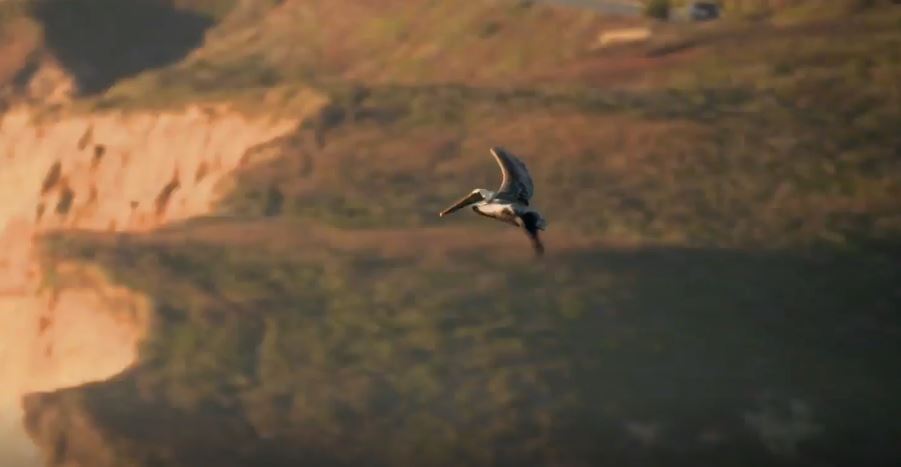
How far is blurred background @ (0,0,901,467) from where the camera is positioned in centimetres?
4100

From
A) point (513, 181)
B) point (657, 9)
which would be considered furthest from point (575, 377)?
point (657, 9)

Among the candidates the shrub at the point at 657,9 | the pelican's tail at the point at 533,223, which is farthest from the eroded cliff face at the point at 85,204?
the shrub at the point at 657,9

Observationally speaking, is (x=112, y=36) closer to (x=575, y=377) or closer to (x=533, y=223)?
(x=575, y=377)

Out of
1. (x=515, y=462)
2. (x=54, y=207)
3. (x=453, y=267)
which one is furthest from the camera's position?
(x=54, y=207)

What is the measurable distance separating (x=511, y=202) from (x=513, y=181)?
1.04 m

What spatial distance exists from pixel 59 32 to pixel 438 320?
64.3m

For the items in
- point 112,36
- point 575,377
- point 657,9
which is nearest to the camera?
point 575,377

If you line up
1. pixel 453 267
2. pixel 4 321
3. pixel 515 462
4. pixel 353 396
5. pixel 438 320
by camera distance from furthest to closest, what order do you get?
pixel 4 321 < pixel 453 267 < pixel 438 320 < pixel 353 396 < pixel 515 462

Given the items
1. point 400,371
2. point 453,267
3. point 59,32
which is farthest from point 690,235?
point 59,32

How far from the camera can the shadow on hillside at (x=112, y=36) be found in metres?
102

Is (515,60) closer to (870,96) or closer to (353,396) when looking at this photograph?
(870,96)

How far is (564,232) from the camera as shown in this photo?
53344 mm

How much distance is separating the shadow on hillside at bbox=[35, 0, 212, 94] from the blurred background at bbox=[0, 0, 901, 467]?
16.5 meters

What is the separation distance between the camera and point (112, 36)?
10606 cm
